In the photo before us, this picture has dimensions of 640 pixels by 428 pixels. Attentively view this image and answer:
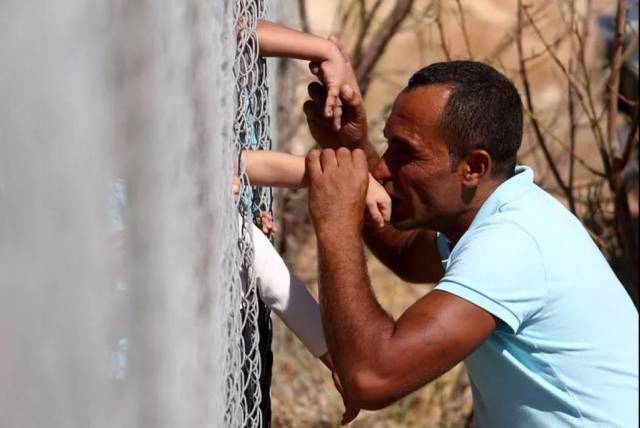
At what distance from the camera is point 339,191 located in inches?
A: 101

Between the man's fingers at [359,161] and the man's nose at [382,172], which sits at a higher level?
the man's fingers at [359,161]

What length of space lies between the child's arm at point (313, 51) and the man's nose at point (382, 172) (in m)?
0.19

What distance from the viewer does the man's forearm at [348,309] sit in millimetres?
2414

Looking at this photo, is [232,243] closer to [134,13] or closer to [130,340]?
[130,340]

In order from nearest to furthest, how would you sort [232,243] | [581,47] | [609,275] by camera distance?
[232,243] < [609,275] < [581,47]

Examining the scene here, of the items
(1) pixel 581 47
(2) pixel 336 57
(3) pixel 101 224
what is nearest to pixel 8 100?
(3) pixel 101 224

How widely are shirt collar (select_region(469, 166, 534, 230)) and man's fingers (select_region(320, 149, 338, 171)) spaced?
12.2 inches

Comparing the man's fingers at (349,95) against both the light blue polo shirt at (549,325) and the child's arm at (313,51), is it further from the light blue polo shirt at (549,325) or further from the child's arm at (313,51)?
the light blue polo shirt at (549,325)

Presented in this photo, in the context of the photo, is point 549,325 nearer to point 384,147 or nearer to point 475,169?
point 475,169

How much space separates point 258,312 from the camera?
9.63 feet

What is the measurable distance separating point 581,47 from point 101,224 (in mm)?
3326

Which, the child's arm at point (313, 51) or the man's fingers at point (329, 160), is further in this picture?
the child's arm at point (313, 51)

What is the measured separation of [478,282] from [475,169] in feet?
1.16

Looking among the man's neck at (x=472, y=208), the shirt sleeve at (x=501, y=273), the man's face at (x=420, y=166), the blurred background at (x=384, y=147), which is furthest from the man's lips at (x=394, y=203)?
the blurred background at (x=384, y=147)
